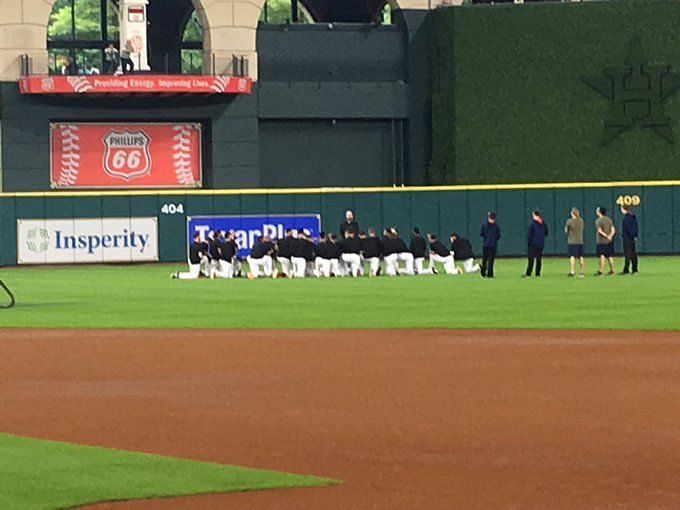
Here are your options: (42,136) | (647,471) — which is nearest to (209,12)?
(42,136)

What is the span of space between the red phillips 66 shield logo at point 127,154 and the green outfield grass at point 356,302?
10.2m

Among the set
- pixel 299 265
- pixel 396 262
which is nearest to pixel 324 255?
pixel 299 265

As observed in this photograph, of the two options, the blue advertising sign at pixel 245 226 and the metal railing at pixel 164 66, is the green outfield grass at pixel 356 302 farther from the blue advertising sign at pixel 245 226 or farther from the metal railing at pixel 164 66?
the metal railing at pixel 164 66

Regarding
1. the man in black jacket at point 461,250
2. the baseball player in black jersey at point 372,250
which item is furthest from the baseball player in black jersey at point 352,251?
the man in black jacket at point 461,250

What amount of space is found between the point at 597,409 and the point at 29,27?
156 feet

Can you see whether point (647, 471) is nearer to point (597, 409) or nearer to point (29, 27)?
point (597, 409)

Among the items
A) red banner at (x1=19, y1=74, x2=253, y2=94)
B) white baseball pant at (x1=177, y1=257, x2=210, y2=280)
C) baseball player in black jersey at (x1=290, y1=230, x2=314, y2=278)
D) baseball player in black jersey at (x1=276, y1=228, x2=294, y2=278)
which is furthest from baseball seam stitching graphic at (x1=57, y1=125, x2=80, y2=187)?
baseball player in black jersey at (x1=290, y1=230, x2=314, y2=278)

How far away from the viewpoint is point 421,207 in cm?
6366

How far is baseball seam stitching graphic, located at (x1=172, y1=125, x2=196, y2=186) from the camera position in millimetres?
64188

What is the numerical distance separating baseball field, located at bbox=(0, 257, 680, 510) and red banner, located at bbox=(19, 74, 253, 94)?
86.9 feet

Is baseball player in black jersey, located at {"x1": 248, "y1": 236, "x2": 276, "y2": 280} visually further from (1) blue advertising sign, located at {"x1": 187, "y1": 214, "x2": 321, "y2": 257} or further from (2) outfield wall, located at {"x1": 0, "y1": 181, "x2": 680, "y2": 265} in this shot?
(2) outfield wall, located at {"x1": 0, "y1": 181, "x2": 680, "y2": 265}

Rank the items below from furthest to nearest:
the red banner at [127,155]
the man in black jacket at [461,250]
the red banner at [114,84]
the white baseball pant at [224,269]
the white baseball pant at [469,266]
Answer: the red banner at [127,155]
the red banner at [114,84]
the white baseball pant at [469,266]
the white baseball pant at [224,269]
the man in black jacket at [461,250]

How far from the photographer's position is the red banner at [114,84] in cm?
6078

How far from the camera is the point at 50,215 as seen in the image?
6197 centimetres
